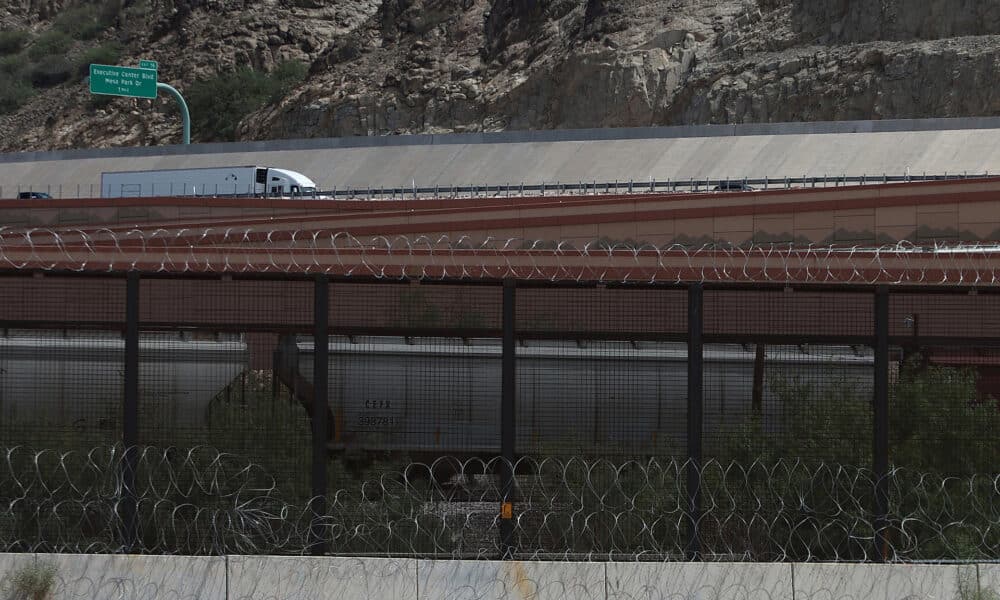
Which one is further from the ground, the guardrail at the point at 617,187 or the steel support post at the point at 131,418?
the guardrail at the point at 617,187

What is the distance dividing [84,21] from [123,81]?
243 ft

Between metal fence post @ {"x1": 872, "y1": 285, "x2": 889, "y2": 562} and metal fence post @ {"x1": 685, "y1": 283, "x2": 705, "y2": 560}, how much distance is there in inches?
49.0

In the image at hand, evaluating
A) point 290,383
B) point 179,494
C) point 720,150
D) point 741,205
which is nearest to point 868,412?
point 290,383

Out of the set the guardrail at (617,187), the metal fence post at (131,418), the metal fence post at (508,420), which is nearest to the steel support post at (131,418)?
the metal fence post at (131,418)

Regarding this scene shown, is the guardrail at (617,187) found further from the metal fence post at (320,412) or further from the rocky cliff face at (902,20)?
the metal fence post at (320,412)

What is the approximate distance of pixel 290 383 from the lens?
1012 centimetres

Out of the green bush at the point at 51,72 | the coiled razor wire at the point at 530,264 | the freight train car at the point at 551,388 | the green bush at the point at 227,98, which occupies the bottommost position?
the freight train car at the point at 551,388

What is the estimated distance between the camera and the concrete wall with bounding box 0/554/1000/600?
29.0 ft

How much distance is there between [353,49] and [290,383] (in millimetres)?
74153

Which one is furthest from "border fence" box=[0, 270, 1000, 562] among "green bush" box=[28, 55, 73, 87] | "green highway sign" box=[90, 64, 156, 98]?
"green bush" box=[28, 55, 73, 87]

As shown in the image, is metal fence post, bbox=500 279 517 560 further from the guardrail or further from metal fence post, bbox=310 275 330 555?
the guardrail

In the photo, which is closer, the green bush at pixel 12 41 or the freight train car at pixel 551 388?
the freight train car at pixel 551 388

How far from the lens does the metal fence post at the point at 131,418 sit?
9086 millimetres

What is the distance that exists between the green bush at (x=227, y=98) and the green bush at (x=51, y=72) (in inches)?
847
